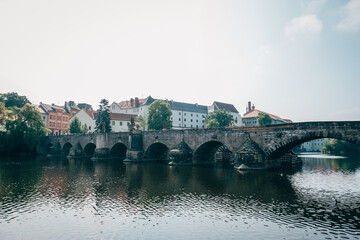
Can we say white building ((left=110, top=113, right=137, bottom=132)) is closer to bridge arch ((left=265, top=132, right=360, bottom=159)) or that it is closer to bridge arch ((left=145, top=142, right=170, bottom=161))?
bridge arch ((left=145, top=142, right=170, bottom=161))

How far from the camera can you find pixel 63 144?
68.1 meters

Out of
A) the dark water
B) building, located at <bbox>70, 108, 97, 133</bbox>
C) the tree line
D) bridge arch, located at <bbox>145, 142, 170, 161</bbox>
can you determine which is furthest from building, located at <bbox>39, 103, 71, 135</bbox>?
the dark water

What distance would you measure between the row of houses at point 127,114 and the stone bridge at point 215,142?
1078 inches

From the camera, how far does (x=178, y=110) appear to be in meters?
109

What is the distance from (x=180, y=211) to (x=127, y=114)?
89.2m

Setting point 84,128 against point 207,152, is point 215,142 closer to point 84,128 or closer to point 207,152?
point 207,152

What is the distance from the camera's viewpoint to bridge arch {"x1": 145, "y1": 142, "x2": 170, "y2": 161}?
159ft

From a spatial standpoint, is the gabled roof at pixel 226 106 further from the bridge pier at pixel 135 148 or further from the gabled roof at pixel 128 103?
the bridge pier at pixel 135 148

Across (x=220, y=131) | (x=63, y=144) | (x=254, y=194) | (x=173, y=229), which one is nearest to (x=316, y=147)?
(x=220, y=131)

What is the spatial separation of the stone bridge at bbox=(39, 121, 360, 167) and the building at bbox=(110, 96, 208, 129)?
144 ft

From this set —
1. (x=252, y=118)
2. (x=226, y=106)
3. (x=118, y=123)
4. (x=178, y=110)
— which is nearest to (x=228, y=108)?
(x=226, y=106)

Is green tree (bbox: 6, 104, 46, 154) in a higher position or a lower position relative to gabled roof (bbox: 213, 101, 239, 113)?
lower

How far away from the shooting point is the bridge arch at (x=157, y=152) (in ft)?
159

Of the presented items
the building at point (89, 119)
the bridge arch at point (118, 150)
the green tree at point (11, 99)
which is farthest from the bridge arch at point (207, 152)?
the green tree at point (11, 99)
